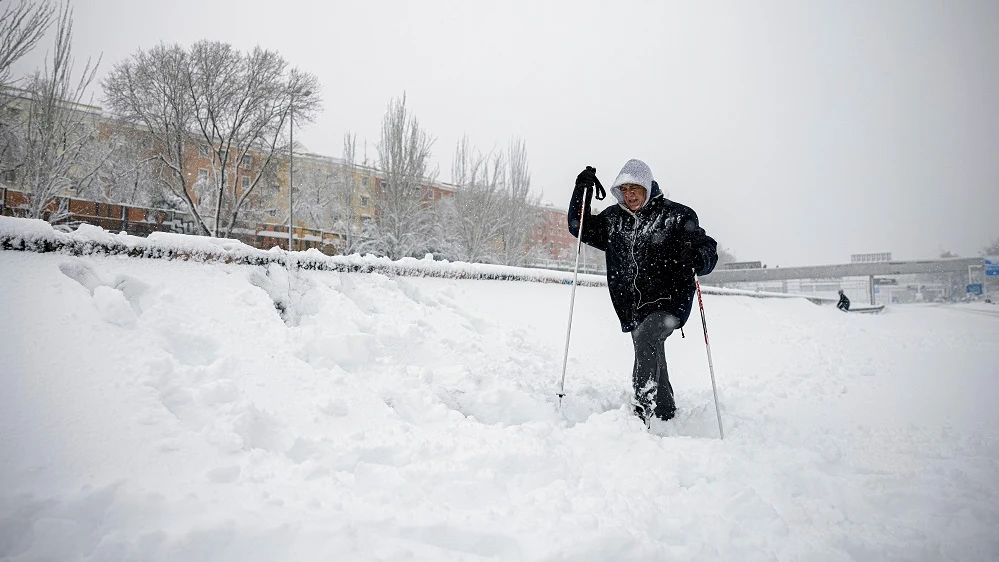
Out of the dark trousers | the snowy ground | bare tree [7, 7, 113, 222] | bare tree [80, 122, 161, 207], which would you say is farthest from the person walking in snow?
bare tree [80, 122, 161, 207]

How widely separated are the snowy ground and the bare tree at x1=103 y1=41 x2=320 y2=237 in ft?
60.8

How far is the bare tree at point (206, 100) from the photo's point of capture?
18.4 m

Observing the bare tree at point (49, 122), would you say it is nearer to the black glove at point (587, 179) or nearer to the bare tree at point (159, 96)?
the bare tree at point (159, 96)

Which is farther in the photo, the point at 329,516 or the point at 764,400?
the point at 764,400

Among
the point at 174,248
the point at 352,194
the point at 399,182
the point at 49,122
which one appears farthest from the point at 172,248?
the point at 352,194

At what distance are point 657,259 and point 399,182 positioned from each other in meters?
19.7

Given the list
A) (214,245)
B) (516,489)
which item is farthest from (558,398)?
(214,245)

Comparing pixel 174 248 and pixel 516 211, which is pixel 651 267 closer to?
pixel 174 248

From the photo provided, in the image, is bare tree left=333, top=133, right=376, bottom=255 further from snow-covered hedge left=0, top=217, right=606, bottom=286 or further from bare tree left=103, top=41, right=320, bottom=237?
snow-covered hedge left=0, top=217, right=606, bottom=286

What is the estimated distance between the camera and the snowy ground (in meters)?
1.75

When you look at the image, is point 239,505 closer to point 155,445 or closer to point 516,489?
point 155,445

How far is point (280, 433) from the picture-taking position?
2553 mm

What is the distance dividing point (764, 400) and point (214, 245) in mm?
5329

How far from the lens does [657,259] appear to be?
3.81 metres
